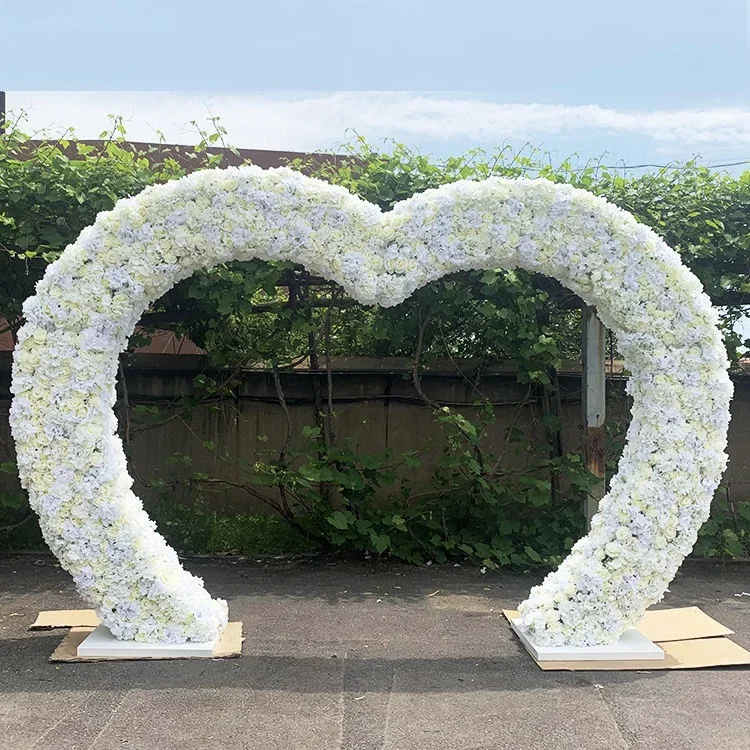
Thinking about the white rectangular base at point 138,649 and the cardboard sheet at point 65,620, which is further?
the cardboard sheet at point 65,620

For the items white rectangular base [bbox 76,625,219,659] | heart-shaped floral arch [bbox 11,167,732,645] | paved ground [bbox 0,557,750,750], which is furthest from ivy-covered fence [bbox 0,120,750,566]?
white rectangular base [bbox 76,625,219,659]

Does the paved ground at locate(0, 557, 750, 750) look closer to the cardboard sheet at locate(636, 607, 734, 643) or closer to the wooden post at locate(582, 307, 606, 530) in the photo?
the cardboard sheet at locate(636, 607, 734, 643)

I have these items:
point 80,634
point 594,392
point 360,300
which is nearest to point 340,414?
point 594,392

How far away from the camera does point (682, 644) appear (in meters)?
4.06

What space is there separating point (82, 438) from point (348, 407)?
280 cm

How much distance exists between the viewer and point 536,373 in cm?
556

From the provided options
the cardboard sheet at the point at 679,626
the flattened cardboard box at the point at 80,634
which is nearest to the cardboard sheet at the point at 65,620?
the flattened cardboard box at the point at 80,634

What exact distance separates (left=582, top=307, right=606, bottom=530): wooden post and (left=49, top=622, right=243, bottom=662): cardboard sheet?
2707 mm

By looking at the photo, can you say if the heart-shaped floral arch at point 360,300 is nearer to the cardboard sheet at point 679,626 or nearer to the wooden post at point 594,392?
A: the cardboard sheet at point 679,626

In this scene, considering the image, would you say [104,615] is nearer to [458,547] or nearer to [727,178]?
[458,547]

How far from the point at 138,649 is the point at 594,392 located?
3.35 m

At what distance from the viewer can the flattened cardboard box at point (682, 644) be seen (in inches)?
148

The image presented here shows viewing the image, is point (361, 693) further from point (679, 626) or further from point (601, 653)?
point (679, 626)

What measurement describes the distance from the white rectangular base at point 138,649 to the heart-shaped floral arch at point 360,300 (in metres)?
0.05
